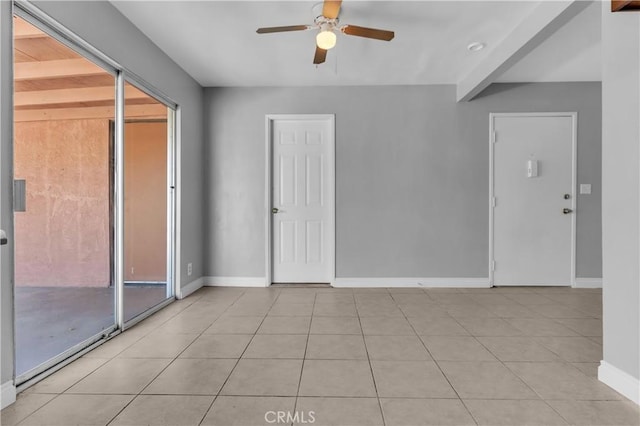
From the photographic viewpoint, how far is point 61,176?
233 cm

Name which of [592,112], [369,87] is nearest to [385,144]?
[369,87]

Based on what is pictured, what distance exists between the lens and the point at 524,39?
2.58m

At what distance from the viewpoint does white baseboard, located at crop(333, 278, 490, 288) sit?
3.96 meters

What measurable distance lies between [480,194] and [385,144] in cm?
137

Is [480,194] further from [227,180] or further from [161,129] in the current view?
[161,129]

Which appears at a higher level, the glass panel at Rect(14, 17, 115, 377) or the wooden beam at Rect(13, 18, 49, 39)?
the wooden beam at Rect(13, 18, 49, 39)

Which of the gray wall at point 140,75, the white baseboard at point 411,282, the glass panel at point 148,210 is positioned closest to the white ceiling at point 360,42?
the gray wall at point 140,75

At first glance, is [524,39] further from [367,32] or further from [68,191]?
[68,191]

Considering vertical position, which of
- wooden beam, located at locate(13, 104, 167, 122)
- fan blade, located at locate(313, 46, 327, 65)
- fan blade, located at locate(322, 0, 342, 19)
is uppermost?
fan blade, located at locate(322, 0, 342, 19)

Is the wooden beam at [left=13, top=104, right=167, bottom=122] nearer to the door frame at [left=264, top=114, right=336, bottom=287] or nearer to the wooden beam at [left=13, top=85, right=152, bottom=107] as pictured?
the wooden beam at [left=13, top=85, right=152, bottom=107]

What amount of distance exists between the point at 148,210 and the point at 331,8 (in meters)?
2.90

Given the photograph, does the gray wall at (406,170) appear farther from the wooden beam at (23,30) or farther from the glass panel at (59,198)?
the wooden beam at (23,30)

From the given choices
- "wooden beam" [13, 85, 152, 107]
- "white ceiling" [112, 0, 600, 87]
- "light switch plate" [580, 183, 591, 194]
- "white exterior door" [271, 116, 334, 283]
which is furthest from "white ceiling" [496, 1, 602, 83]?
"wooden beam" [13, 85, 152, 107]

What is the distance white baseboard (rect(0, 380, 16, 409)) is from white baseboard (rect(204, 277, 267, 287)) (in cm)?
243
